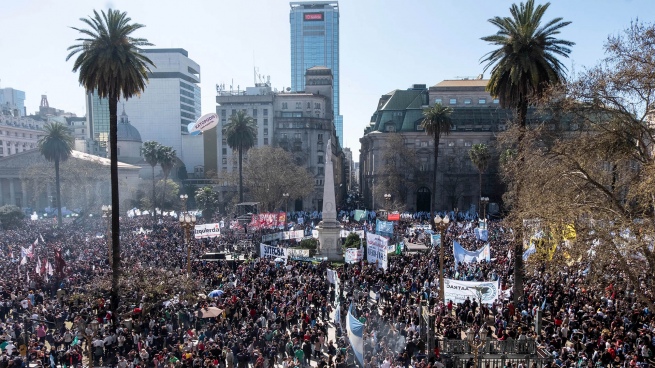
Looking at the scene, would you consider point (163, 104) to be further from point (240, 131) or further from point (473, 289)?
point (473, 289)

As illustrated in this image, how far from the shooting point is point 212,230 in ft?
121

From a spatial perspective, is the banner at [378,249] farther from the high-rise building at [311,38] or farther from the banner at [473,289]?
the high-rise building at [311,38]

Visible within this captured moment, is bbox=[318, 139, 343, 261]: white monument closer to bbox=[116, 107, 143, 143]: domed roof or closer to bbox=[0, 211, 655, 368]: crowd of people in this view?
bbox=[0, 211, 655, 368]: crowd of people

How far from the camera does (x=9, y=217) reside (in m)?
55.8

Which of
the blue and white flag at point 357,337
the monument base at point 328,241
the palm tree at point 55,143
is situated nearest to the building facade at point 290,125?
the palm tree at point 55,143

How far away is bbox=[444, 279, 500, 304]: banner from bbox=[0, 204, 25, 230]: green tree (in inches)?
2150

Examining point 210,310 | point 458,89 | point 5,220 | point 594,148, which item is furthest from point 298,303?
point 458,89

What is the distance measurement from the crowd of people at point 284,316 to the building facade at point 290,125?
56.4 m

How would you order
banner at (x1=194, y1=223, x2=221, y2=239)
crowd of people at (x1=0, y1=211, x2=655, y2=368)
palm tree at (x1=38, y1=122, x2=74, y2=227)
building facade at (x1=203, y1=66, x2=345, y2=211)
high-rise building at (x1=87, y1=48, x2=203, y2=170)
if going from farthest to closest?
1. high-rise building at (x1=87, y1=48, x2=203, y2=170)
2. building facade at (x1=203, y1=66, x2=345, y2=211)
3. palm tree at (x1=38, y1=122, x2=74, y2=227)
4. banner at (x1=194, y1=223, x2=221, y2=239)
5. crowd of people at (x1=0, y1=211, x2=655, y2=368)

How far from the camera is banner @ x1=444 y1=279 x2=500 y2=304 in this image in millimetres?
20297

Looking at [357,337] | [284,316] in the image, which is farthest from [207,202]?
[357,337]

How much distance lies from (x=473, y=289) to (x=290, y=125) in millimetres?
71968

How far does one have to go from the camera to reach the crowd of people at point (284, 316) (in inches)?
677

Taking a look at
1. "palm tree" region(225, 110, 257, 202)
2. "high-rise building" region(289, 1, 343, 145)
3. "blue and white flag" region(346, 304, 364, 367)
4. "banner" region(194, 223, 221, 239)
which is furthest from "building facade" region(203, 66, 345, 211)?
"high-rise building" region(289, 1, 343, 145)
